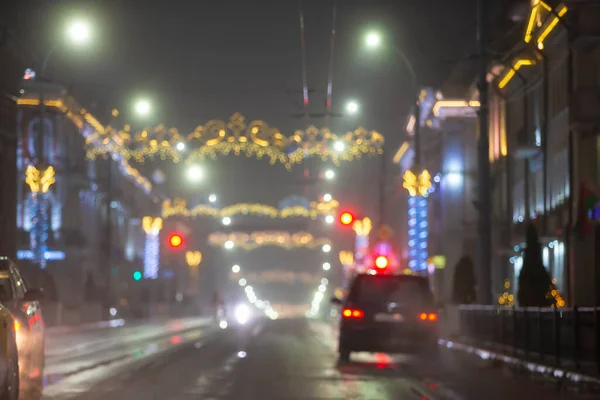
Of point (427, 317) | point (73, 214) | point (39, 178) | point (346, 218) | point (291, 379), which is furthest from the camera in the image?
point (73, 214)

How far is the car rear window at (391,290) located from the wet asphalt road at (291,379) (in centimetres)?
135

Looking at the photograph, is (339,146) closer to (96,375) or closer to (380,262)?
(380,262)

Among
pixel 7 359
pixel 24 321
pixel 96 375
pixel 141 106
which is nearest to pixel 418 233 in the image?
pixel 141 106

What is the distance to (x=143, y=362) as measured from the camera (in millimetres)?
26000

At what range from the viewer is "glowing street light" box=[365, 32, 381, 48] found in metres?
32.1

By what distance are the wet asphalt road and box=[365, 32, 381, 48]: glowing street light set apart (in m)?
8.34

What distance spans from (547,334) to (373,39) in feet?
37.4

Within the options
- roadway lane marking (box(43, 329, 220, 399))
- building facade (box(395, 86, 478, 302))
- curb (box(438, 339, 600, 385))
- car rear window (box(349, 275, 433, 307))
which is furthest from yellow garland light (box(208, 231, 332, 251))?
car rear window (box(349, 275, 433, 307))

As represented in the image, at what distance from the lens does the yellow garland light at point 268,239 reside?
350ft

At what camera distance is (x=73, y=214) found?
264 ft

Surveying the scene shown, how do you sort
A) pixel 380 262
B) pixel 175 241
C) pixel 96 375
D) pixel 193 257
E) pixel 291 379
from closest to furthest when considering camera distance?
pixel 291 379 → pixel 96 375 → pixel 380 262 → pixel 175 241 → pixel 193 257

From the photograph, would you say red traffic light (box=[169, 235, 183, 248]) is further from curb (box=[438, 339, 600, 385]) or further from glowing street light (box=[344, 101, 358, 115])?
curb (box=[438, 339, 600, 385])

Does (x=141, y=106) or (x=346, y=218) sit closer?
(x=141, y=106)

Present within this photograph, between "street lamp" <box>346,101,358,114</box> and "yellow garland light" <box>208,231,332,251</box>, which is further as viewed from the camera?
"yellow garland light" <box>208,231,332,251</box>
